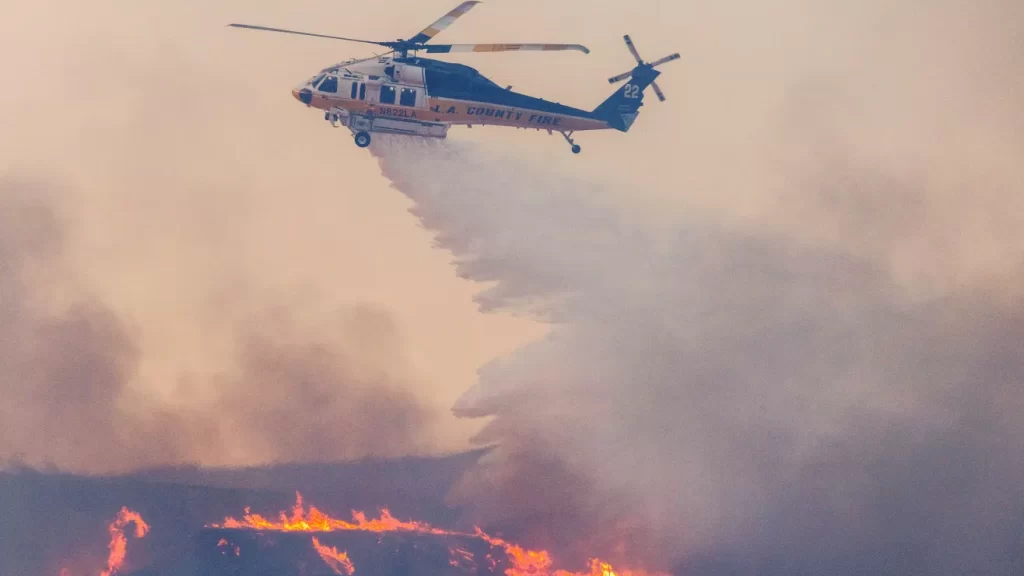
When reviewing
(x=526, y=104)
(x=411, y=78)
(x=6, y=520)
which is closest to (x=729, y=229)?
(x=526, y=104)

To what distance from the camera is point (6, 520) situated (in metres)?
42.6

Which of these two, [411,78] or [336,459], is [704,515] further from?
[411,78]

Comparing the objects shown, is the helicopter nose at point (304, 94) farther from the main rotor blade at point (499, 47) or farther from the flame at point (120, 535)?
the flame at point (120, 535)

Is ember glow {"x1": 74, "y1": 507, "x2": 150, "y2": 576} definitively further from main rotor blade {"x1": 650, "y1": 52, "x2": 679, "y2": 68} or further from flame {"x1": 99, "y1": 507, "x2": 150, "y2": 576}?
main rotor blade {"x1": 650, "y1": 52, "x2": 679, "y2": 68}

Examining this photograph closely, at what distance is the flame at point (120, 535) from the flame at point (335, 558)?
545 cm

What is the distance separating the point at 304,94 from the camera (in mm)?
37406

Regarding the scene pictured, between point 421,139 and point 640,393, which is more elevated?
point 421,139

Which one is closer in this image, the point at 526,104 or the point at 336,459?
the point at 526,104

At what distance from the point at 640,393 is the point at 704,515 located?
13.7 ft

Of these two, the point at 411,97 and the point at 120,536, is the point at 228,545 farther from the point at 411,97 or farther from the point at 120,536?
the point at 411,97

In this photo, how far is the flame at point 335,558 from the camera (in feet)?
137

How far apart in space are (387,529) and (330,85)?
13875 millimetres

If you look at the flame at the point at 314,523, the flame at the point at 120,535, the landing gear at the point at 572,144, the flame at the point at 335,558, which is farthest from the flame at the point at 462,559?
the landing gear at the point at 572,144

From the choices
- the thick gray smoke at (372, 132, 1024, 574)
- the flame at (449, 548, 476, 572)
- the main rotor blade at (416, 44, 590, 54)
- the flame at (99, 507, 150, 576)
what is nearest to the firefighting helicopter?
the main rotor blade at (416, 44, 590, 54)
